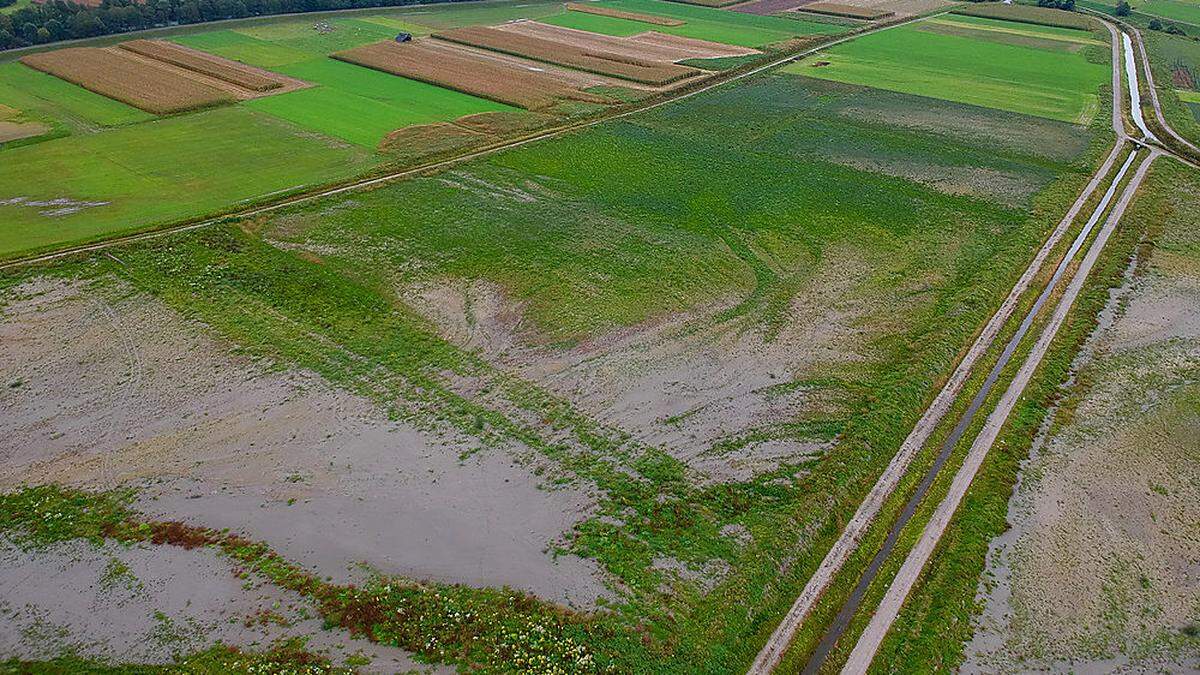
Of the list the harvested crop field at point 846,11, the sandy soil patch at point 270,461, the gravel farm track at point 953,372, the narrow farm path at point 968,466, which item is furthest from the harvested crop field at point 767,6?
the sandy soil patch at point 270,461

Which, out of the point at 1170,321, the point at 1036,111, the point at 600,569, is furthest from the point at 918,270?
the point at 1036,111

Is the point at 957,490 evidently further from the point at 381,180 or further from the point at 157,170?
the point at 157,170

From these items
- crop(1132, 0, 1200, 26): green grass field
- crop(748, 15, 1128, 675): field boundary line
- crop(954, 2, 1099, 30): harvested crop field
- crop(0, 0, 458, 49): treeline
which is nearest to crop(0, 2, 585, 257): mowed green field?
crop(0, 0, 458, 49): treeline

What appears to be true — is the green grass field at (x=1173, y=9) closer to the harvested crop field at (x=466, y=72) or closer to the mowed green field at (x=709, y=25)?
the mowed green field at (x=709, y=25)

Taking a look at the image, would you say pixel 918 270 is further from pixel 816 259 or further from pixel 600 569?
pixel 600 569

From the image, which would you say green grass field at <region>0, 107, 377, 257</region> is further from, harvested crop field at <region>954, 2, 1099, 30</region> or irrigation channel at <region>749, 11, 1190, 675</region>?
harvested crop field at <region>954, 2, 1099, 30</region>
